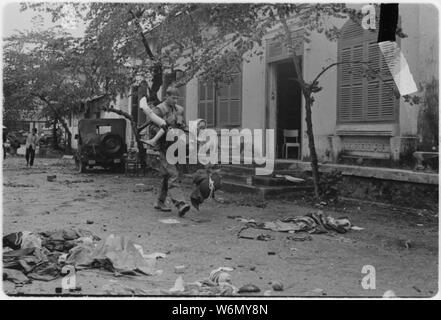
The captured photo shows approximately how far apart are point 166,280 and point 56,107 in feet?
27.5

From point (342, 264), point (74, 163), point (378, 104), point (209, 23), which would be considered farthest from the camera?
point (74, 163)

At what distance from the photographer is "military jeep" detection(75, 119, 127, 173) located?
1297 centimetres

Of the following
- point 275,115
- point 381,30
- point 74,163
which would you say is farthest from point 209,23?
point 74,163

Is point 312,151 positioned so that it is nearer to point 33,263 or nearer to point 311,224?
point 311,224

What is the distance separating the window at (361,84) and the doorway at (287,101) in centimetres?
126

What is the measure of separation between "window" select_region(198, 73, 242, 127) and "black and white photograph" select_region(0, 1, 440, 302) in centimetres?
4

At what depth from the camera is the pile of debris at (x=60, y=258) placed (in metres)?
4.19

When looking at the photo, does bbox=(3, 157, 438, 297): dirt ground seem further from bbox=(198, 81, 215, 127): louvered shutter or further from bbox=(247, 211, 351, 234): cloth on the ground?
bbox=(198, 81, 215, 127): louvered shutter

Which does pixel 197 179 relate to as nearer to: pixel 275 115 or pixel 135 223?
pixel 135 223

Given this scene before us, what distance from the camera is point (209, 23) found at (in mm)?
6125

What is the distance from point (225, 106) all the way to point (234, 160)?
118 inches

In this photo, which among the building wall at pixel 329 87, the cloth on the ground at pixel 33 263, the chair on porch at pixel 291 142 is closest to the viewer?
the cloth on the ground at pixel 33 263

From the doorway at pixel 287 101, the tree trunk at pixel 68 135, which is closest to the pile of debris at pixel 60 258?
the doorway at pixel 287 101

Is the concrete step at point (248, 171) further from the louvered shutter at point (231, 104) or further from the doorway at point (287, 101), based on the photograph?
the louvered shutter at point (231, 104)
